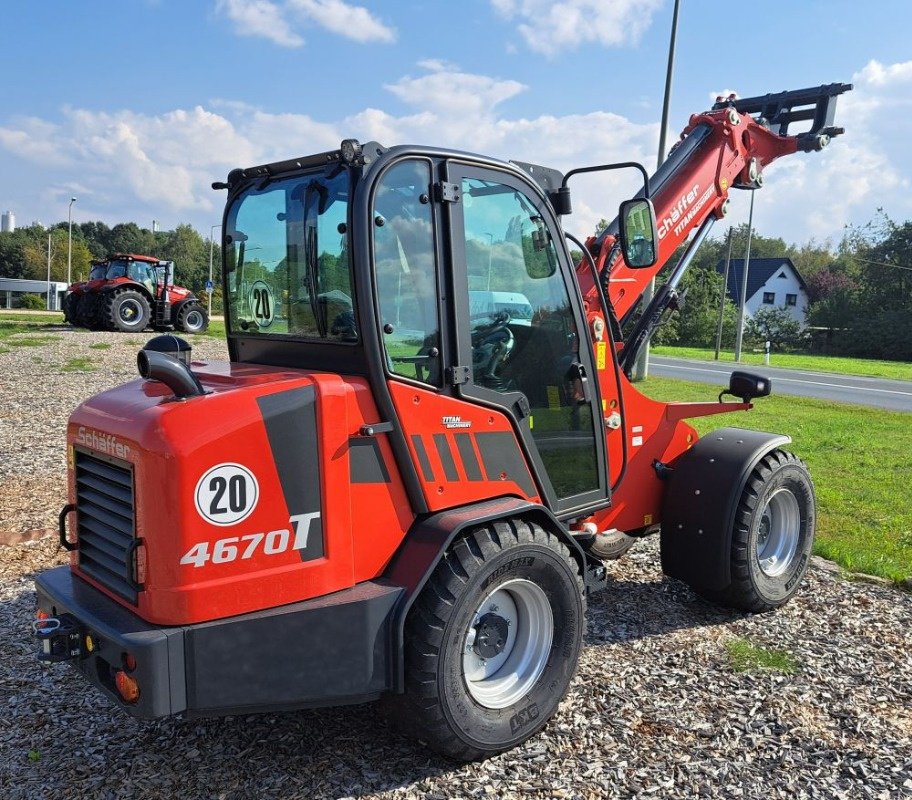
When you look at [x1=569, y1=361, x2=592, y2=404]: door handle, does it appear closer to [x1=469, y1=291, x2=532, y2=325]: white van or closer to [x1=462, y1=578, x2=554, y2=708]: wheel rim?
[x1=469, y1=291, x2=532, y2=325]: white van

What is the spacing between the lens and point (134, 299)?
2464 centimetres

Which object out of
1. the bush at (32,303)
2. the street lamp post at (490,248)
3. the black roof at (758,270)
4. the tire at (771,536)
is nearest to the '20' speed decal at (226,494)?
the street lamp post at (490,248)

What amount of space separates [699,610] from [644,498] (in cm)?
78

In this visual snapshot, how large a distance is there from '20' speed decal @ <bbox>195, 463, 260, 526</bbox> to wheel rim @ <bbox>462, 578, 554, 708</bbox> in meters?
1.08

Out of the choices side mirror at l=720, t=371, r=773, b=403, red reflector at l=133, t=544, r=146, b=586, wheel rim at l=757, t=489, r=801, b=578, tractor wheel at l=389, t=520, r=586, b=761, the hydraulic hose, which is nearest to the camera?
red reflector at l=133, t=544, r=146, b=586

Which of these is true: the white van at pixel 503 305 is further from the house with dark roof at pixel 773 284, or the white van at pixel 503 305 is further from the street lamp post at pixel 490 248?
the house with dark roof at pixel 773 284

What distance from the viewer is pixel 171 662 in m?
2.63

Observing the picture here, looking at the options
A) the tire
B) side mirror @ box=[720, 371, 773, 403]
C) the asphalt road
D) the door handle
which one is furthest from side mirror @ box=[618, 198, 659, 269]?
the asphalt road

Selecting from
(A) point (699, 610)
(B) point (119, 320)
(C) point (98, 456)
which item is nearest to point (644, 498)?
(A) point (699, 610)

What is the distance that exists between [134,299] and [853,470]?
2174cm

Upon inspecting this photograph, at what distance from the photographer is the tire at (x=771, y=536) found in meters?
4.48

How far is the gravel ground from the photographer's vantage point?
3.11 metres

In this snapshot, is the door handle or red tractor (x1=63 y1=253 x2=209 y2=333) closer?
the door handle

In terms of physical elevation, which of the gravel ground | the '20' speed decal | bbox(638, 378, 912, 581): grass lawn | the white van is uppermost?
the white van
